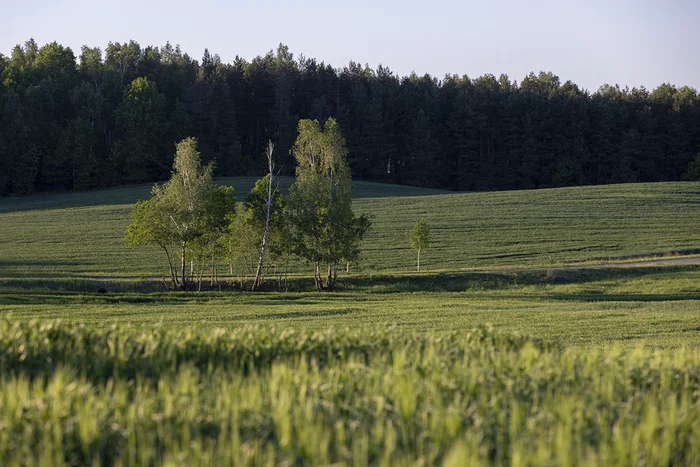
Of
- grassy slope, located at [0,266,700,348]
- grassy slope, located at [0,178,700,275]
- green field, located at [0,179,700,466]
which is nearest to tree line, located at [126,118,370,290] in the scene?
grassy slope, located at [0,266,700,348]

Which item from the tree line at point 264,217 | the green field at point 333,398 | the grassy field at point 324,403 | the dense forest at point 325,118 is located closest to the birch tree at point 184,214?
the tree line at point 264,217

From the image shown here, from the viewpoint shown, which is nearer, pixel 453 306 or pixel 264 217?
pixel 453 306

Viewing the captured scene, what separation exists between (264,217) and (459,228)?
2455 cm

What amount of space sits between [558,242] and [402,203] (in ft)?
77.9

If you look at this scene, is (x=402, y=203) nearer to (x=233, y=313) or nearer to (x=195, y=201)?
(x=195, y=201)

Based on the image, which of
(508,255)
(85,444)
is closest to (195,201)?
(508,255)

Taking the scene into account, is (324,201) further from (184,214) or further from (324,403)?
(324,403)

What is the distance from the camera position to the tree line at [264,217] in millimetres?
41344

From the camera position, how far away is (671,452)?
5273 millimetres

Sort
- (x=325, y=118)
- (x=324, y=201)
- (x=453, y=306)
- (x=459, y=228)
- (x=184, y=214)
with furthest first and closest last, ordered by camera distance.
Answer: (x=325, y=118)
(x=459, y=228)
(x=324, y=201)
(x=184, y=214)
(x=453, y=306)

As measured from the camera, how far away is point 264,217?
140ft

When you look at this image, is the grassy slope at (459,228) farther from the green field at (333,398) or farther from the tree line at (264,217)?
Answer: the green field at (333,398)

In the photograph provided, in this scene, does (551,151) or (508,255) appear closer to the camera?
(508,255)

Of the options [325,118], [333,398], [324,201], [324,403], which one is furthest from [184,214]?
[325,118]
